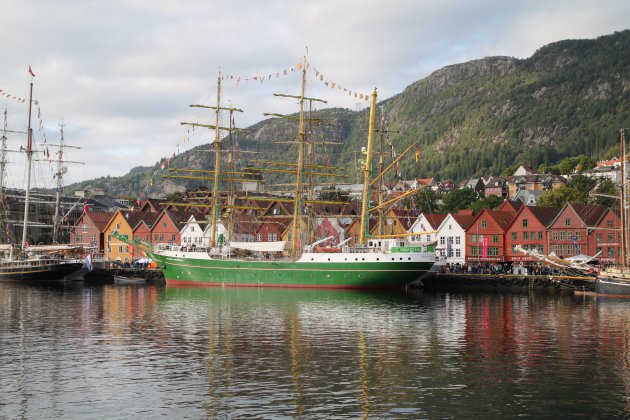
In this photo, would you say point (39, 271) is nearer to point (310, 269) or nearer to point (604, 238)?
point (310, 269)

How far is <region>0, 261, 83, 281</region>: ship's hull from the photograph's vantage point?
338 ft

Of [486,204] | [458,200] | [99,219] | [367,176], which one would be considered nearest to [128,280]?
[367,176]

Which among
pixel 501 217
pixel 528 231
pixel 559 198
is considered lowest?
pixel 528 231

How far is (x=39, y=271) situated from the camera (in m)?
103

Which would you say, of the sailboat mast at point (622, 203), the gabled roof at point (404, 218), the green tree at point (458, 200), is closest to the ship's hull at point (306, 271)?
the sailboat mast at point (622, 203)

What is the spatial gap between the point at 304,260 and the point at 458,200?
297ft

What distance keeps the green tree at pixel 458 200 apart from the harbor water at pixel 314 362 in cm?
10671

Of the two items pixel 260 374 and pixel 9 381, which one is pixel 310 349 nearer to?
pixel 260 374

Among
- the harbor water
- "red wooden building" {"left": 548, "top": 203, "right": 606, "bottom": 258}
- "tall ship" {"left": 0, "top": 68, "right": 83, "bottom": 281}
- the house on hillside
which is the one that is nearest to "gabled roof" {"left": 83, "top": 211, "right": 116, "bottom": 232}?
"tall ship" {"left": 0, "top": 68, "right": 83, "bottom": 281}

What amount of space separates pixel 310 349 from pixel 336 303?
28.7m

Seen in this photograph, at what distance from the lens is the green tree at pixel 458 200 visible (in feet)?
555

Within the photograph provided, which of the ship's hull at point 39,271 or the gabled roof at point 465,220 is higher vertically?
the gabled roof at point 465,220

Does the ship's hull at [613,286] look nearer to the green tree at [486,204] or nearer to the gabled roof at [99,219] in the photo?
the green tree at [486,204]

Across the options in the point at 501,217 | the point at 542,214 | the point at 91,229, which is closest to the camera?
the point at 542,214
